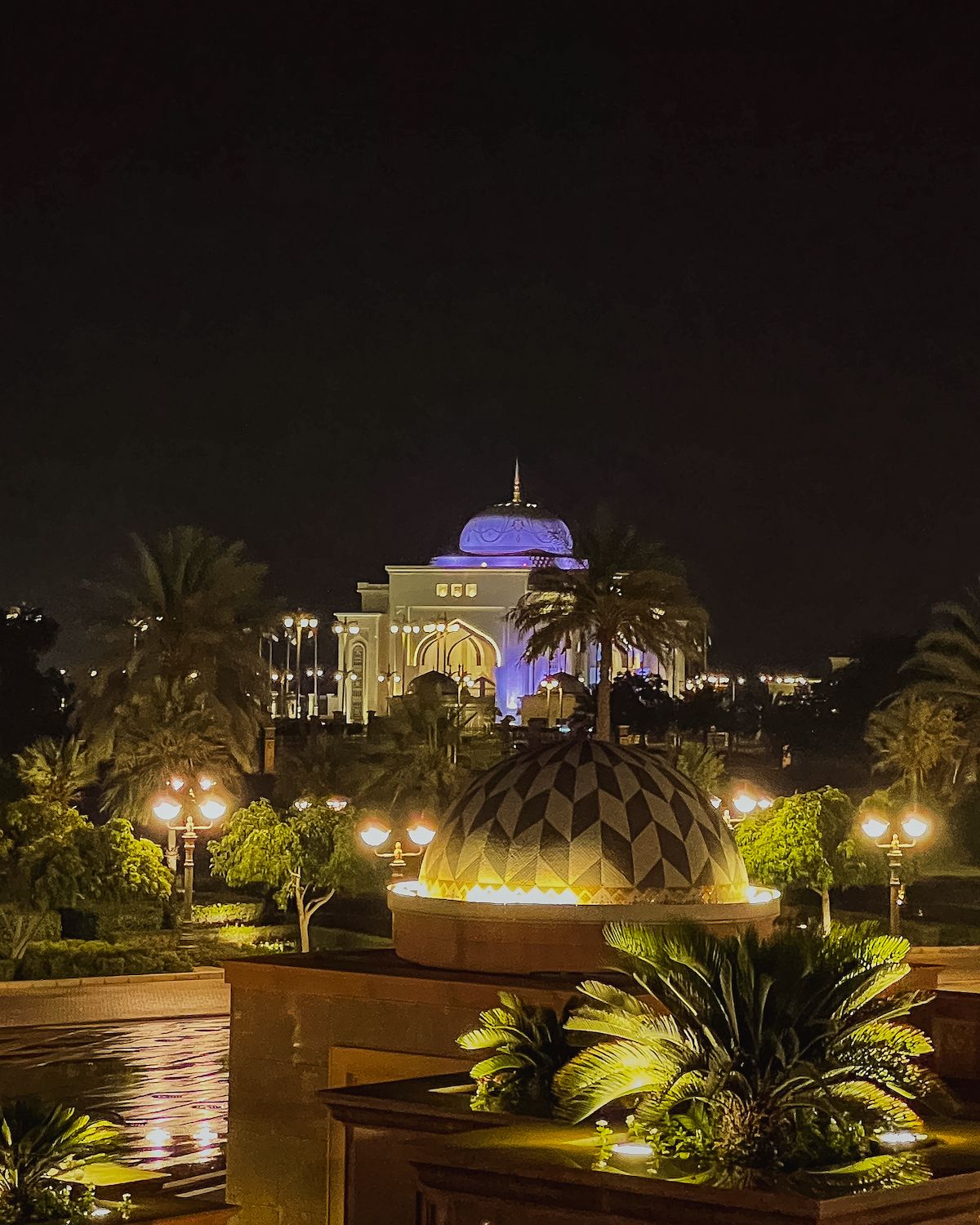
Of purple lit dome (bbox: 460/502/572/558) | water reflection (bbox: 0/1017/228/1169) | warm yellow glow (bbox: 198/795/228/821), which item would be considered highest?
purple lit dome (bbox: 460/502/572/558)

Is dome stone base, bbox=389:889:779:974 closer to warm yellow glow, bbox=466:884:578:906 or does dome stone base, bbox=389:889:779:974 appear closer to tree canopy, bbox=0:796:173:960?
warm yellow glow, bbox=466:884:578:906

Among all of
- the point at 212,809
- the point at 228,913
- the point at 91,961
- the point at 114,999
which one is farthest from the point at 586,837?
the point at 228,913

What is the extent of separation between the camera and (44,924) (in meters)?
27.8

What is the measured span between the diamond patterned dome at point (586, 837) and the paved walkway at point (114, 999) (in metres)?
→ 9.00

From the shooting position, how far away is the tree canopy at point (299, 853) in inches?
1138

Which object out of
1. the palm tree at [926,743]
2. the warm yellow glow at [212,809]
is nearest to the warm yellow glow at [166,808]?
the warm yellow glow at [212,809]

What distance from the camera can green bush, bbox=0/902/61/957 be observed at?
27.3 m

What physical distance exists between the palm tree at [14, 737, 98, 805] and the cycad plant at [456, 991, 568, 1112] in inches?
888

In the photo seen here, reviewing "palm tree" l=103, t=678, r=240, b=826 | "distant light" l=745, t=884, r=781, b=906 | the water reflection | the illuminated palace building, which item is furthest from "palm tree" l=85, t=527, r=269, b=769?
the illuminated palace building

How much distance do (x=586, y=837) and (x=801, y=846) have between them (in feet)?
56.5

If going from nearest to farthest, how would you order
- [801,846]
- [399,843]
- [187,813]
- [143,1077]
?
[399,843]
[143,1077]
[187,813]
[801,846]

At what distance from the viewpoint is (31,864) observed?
28516 millimetres

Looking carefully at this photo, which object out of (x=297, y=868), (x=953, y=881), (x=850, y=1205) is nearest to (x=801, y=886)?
(x=953, y=881)

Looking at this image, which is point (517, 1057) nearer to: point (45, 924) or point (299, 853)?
point (45, 924)
